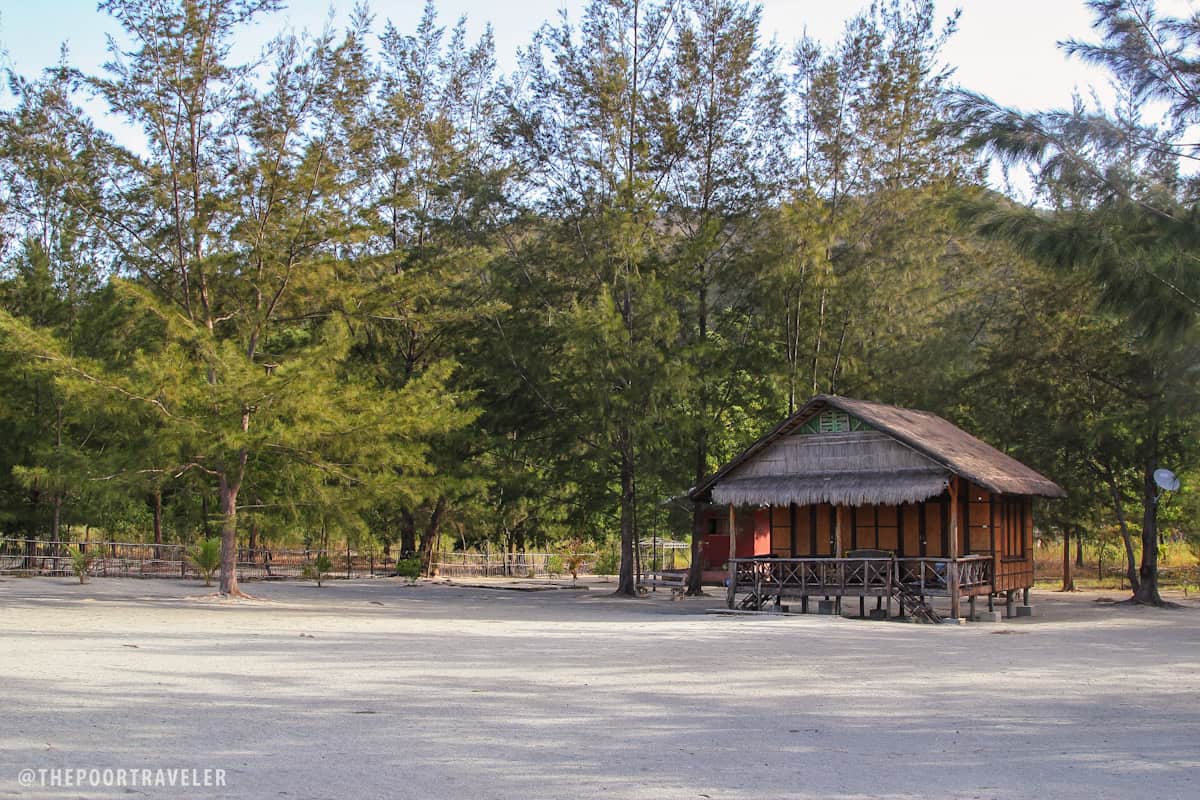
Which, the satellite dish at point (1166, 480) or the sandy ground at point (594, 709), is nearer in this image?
the sandy ground at point (594, 709)

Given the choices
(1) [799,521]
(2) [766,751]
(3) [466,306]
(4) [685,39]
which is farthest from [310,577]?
(2) [766,751]

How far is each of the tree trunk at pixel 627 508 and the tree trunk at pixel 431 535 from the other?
996 centimetres

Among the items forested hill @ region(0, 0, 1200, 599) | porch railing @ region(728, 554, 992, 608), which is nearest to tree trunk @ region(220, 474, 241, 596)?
forested hill @ region(0, 0, 1200, 599)

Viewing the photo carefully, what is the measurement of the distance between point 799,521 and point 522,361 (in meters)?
A: 8.73

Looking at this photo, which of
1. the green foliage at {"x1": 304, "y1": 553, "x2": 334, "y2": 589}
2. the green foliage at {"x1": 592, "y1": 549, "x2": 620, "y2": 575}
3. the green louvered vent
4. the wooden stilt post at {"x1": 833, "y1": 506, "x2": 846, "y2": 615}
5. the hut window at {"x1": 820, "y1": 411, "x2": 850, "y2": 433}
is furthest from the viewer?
the green foliage at {"x1": 592, "y1": 549, "x2": 620, "y2": 575}

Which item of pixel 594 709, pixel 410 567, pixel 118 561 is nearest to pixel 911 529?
pixel 410 567

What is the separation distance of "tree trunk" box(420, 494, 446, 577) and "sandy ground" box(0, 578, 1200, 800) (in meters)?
18.7

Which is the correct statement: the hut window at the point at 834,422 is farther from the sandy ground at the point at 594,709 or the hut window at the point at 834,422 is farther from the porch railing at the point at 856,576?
the sandy ground at the point at 594,709

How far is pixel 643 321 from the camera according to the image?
2925 cm

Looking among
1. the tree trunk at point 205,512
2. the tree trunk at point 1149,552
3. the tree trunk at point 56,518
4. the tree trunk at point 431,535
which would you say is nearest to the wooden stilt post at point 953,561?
the tree trunk at point 1149,552

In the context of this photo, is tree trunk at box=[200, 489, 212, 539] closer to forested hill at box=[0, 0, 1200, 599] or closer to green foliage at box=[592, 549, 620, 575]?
forested hill at box=[0, 0, 1200, 599]

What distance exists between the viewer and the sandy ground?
7.61 metres

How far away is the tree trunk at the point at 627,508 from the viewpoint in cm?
2997

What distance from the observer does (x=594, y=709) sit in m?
10.5
